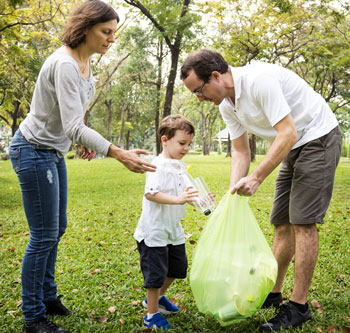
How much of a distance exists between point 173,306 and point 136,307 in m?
0.32

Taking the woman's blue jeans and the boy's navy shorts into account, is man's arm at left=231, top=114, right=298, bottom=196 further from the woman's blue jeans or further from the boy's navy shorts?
the woman's blue jeans

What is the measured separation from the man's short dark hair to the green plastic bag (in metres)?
0.74

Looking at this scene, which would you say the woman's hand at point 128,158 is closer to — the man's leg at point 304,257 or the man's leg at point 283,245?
the man's leg at point 304,257

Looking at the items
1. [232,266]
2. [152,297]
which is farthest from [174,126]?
[152,297]

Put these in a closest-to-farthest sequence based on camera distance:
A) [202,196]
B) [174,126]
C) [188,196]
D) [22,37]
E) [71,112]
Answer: [71,112] < [188,196] < [174,126] < [202,196] < [22,37]

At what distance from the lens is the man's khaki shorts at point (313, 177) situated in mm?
Answer: 2203

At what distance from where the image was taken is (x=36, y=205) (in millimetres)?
2098

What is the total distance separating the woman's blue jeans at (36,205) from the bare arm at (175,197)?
1.93ft

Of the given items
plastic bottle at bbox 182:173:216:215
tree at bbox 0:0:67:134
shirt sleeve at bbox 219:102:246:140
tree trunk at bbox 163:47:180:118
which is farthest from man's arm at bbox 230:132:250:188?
tree trunk at bbox 163:47:180:118

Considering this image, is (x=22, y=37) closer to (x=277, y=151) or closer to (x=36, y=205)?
Answer: (x=36, y=205)

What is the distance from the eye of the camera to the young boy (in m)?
2.21

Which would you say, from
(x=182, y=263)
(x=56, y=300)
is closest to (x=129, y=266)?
(x=56, y=300)

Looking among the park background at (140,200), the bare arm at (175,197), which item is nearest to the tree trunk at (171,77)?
the park background at (140,200)

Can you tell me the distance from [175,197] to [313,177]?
34.0 inches
